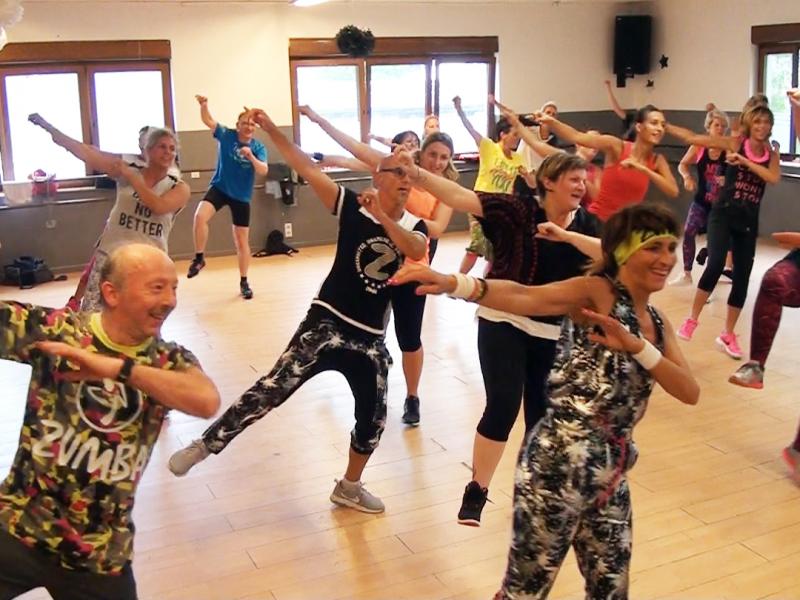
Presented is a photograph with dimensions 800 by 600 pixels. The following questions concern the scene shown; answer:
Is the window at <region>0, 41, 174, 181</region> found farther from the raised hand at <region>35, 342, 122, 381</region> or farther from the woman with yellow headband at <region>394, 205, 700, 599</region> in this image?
the woman with yellow headband at <region>394, 205, 700, 599</region>

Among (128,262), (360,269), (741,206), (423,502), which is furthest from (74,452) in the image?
(741,206)

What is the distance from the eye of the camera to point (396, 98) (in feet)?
35.0

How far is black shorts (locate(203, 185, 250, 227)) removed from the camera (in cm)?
782

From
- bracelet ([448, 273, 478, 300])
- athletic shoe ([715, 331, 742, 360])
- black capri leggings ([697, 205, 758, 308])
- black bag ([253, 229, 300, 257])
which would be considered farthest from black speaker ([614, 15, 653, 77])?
A: bracelet ([448, 273, 478, 300])

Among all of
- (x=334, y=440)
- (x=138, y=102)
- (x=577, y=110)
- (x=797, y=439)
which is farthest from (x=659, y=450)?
(x=577, y=110)

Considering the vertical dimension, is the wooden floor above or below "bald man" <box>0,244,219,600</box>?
below

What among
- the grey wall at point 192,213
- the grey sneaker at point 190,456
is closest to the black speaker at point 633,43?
the grey wall at point 192,213

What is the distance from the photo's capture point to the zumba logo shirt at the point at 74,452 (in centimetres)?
196

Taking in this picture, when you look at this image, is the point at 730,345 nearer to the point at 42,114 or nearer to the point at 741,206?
the point at 741,206

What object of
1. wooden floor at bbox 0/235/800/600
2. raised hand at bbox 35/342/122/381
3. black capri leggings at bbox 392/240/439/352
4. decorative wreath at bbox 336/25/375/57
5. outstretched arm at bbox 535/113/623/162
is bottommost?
wooden floor at bbox 0/235/800/600

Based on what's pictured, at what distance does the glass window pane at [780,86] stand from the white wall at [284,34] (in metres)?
2.21

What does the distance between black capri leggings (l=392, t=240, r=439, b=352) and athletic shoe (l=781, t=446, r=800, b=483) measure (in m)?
1.76

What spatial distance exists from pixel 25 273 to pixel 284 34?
3674 mm

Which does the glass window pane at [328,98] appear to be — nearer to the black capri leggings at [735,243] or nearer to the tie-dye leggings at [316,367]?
the black capri leggings at [735,243]
